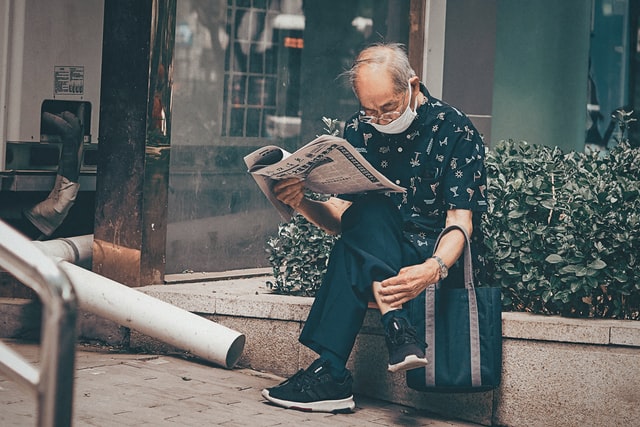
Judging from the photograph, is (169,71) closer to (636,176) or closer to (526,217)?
(526,217)

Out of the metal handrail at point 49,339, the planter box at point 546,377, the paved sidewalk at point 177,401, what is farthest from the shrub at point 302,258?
the metal handrail at point 49,339

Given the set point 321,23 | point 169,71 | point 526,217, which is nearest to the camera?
point 526,217

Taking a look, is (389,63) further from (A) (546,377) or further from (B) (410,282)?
(A) (546,377)

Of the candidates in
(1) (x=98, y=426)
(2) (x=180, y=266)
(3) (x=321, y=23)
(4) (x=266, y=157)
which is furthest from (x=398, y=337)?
(3) (x=321, y=23)

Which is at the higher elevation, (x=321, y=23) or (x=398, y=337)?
(x=321, y=23)

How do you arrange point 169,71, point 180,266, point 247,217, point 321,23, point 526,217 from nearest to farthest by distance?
point 526,217, point 169,71, point 180,266, point 247,217, point 321,23

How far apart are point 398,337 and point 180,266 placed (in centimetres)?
227

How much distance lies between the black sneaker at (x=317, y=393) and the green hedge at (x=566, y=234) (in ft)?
2.79

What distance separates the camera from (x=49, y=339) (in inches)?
66.1

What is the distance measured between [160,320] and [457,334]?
143 centimetres

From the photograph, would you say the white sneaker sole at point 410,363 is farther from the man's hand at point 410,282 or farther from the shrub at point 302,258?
the shrub at point 302,258

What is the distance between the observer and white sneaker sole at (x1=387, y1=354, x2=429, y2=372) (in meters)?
3.97

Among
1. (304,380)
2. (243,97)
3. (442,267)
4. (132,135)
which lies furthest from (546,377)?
(243,97)

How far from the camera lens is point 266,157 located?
13.9ft
